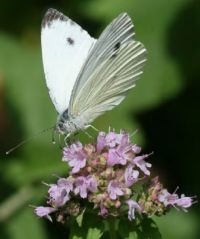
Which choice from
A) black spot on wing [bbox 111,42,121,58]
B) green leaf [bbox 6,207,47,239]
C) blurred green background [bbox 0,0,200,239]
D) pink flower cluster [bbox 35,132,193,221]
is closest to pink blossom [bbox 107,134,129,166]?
pink flower cluster [bbox 35,132,193,221]

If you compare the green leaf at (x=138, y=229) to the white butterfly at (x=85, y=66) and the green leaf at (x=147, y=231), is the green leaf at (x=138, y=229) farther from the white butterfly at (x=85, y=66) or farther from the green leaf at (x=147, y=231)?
the white butterfly at (x=85, y=66)

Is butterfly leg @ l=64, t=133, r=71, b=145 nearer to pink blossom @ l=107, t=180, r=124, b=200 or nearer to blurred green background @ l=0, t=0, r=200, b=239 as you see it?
pink blossom @ l=107, t=180, r=124, b=200

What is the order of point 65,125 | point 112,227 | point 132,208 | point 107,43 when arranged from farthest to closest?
1. point 107,43
2. point 65,125
3. point 112,227
4. point 132,208

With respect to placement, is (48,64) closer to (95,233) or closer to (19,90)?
(95,233)

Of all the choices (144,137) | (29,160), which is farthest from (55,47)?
(144,137)

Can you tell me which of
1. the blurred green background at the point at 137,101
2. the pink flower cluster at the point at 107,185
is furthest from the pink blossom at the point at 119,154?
the blurred green background at the point at 137,101

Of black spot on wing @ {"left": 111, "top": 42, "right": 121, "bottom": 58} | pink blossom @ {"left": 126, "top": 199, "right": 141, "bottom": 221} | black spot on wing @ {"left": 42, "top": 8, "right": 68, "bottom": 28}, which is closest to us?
pink blossom @ {"left": 126, "top": 199, "right": 141, "bottom": 221}

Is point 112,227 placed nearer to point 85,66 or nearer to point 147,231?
point 147,231

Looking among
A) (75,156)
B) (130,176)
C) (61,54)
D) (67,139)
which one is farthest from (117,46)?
(130,176)
